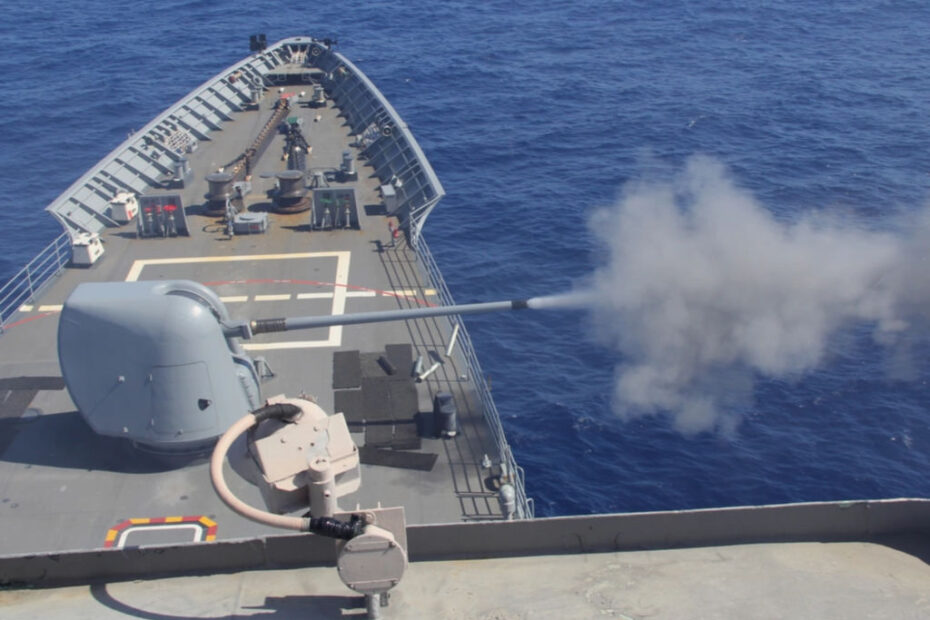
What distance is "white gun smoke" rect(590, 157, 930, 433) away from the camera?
27.4 meters

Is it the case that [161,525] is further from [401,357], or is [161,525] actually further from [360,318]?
[401,357]

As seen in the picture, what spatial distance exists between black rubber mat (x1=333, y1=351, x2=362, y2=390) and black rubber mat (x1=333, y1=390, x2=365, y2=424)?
251 millimetres

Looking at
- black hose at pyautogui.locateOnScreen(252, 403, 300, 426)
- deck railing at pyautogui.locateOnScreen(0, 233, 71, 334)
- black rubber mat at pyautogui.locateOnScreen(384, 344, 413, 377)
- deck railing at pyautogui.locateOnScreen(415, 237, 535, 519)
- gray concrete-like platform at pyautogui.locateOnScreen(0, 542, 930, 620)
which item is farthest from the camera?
deck railing at pyautogui.locateOnScreen(0, 233, 71, 334)

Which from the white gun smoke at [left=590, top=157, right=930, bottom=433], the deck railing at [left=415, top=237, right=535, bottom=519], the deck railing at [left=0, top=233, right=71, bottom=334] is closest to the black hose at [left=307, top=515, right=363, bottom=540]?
the deck railing at [left=415, top=237, right=535, bottom=519]

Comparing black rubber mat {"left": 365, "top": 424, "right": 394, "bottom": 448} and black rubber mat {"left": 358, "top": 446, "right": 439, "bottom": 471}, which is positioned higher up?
black rubber mat {"left": 365, "top": 424, "right": 394, "bottom": 448}

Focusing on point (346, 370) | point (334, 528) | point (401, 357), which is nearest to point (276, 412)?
point (334, 528)

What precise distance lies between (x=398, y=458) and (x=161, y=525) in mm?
4112

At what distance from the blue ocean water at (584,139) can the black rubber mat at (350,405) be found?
6.97 m

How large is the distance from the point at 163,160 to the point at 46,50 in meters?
42.5

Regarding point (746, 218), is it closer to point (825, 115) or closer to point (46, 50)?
point (825, 115)

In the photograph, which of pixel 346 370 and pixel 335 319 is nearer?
pixel 335 319

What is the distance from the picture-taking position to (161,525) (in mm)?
15000

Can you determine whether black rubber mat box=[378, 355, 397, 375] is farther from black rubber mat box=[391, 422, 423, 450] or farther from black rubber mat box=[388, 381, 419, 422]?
black rubber mat box=[391, 422, 423, 450]

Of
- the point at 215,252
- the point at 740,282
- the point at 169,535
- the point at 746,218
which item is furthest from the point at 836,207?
the point at 169,535
